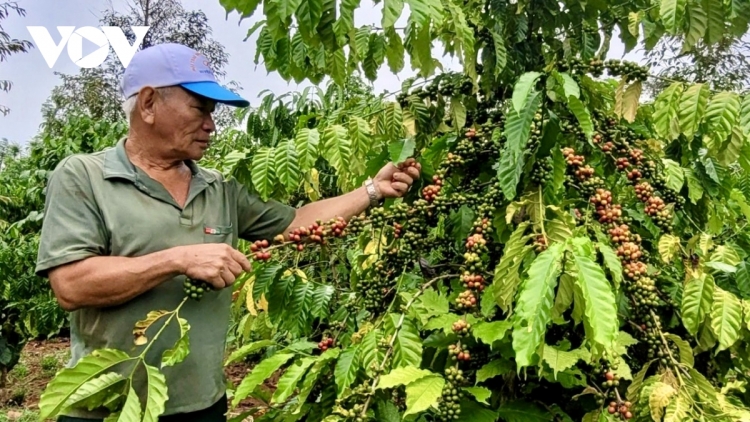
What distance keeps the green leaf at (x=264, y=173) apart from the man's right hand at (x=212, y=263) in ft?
0.72

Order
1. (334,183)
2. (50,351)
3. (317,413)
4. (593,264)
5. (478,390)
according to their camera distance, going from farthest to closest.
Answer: (50,351) < (334,183) < (317,413) < (478,390) < (593,264)

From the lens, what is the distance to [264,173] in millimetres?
1805

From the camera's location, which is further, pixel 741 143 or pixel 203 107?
pixel 203 107

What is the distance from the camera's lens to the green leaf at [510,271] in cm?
140

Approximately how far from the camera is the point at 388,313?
1566mm

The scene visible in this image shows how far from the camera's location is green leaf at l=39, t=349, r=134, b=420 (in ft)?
4.33

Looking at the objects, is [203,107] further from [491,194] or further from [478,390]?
[478,390]

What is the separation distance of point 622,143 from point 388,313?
77 cm

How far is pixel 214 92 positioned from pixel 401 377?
1081mm

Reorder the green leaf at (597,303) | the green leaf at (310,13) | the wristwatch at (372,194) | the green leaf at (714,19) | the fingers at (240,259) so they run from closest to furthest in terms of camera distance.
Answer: the green leaf at (597,303) → the green leaf at (310,13) → the green leaf at (714,19) → the fingers at (240,259) → the wristwatch at (372,194)

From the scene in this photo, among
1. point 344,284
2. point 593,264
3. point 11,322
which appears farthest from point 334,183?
point 11,322

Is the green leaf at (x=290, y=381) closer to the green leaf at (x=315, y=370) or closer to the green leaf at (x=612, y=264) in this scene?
the green leaf at (x=315, y=370)

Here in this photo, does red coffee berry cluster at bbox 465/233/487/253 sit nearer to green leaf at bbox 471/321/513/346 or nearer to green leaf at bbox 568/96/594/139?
green leaf at bbox 471/321/513/346

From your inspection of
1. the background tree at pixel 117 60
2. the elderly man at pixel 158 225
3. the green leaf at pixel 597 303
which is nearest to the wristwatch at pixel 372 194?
the elderly man at pixel 158 225
